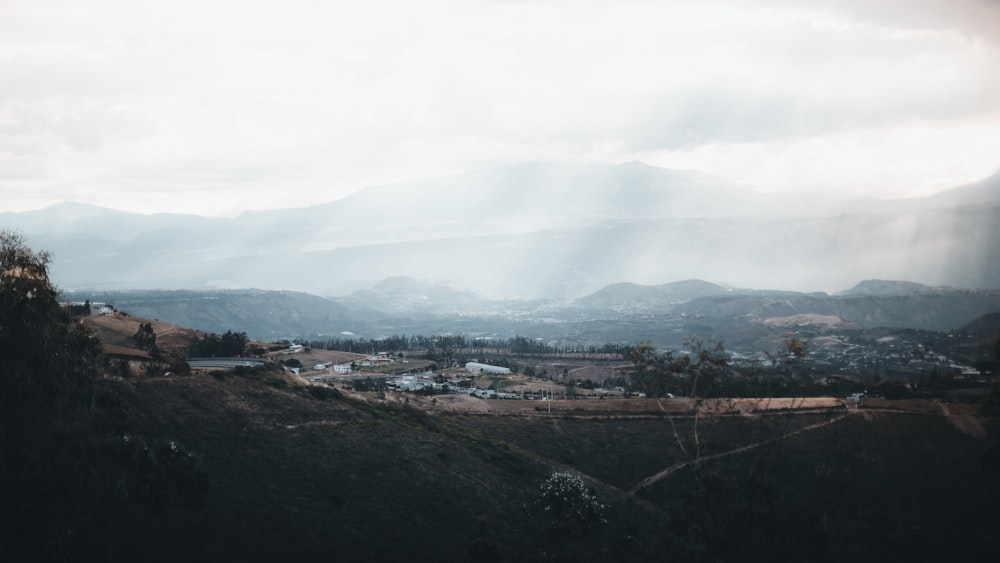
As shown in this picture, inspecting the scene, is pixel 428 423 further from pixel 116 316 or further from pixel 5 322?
pixel 116 316

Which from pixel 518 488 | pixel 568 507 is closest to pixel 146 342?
pixel 518 488

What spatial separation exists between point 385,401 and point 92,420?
35889 mm

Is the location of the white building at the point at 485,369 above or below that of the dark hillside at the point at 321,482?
below

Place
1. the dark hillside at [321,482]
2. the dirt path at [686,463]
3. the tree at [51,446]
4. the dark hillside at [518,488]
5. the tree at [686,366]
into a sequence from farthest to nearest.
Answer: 1. the dirt path at [686,463]
2. the tree at [686,366]
3. the dark hillside at [518,488]
4. the dark hillside at [321,482]
5. the tree at [51,446]

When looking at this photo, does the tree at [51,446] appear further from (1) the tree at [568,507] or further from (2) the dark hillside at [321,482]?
(1) the tree at [568,507]

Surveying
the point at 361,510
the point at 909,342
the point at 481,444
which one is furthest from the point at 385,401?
the point at 909,342

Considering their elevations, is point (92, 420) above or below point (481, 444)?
above

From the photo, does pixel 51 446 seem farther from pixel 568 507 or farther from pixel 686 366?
pixel 686 366

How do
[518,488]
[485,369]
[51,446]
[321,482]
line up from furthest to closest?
[485,369] → [518,488] → [321,482] → [51,446]

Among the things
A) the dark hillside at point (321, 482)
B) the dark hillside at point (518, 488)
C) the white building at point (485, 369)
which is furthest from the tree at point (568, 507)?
the white building at point (485, 369)

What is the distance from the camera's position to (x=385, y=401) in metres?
69.6

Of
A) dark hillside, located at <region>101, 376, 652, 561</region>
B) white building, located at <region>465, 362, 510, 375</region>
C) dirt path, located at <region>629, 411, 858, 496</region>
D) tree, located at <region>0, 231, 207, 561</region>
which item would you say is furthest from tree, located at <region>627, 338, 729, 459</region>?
white building, located at <region>465, 362, 510, 375</region>

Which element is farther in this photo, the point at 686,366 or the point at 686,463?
the point at 686,463

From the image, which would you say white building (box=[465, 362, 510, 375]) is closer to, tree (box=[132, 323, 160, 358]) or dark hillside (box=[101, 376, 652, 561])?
tree (box=[132, 323, 160, 358])
